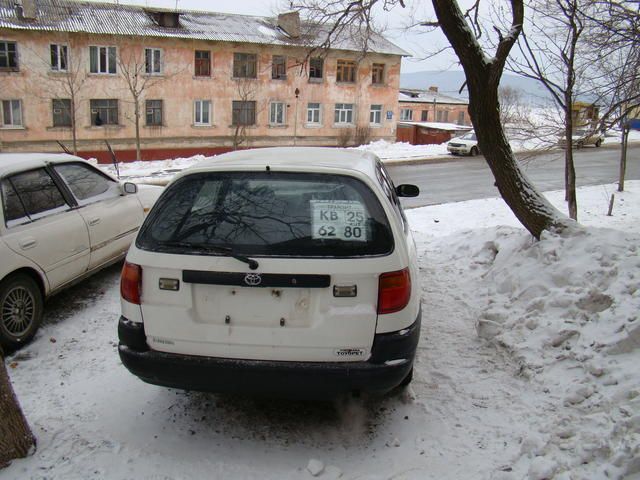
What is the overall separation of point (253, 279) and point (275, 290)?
0.14 m

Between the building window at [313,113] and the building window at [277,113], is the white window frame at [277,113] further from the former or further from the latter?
the building window at [313,113]

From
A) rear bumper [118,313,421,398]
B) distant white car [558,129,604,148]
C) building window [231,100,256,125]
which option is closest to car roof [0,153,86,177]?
rear bumper [118,313,421,398]

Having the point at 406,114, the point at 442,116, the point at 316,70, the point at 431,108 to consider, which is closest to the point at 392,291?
the point at 316,70

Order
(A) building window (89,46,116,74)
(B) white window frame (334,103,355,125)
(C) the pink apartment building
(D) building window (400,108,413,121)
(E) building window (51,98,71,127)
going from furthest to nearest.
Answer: (D) building window (400,108,413,121)
(B) white window frame (334,103,355,125)
(A) building window (89,46,116,74)
(E) building window (51,98,71,127)
(C) the pink apartment building

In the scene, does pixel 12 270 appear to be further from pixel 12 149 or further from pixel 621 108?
pixel 12 149

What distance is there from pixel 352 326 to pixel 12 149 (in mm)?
31371

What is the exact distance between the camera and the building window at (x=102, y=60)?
99.6 ft

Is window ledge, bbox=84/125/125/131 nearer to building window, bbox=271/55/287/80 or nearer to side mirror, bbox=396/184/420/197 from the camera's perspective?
building window, bbox=271/55/287/80

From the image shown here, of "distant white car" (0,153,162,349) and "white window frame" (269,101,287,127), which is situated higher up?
"white window frame" (269,101,287,127)

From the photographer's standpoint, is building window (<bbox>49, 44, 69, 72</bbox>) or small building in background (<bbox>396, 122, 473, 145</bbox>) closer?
building window (<bbox>49, 44, 69, 72</bbox>)

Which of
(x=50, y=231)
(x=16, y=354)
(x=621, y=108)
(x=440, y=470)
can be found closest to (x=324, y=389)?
(x=440, y=470)

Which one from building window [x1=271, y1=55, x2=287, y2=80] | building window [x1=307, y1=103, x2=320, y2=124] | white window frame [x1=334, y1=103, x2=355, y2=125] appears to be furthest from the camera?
white window frame [x1=334, y1=103, x2=355, y2=125]

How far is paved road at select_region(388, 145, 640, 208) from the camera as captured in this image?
16.9 metres

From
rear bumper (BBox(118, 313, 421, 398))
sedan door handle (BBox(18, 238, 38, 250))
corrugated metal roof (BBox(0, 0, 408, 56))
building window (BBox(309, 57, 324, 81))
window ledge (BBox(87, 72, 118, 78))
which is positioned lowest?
rear bumper (BBox(118, 313, 421, 398))
